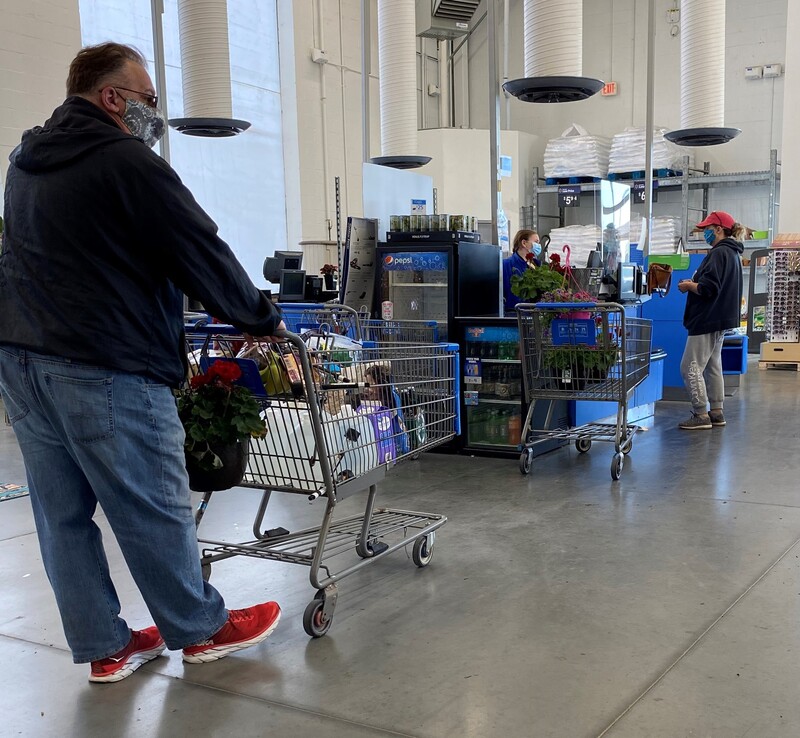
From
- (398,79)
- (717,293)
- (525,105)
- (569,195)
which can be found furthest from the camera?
(525,105)

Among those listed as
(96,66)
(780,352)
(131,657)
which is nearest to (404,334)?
(131,657)

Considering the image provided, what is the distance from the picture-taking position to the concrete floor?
2.26 m

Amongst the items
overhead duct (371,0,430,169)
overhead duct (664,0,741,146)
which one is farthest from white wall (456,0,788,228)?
overhead duct (371,0,430,169)

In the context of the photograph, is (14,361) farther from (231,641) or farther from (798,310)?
(798,310)

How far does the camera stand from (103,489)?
7.42ft

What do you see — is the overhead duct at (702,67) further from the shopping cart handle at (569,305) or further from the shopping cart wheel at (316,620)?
the shopping cart wheel at (316,620)

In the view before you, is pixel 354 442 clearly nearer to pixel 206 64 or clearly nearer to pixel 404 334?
pixel 404 334

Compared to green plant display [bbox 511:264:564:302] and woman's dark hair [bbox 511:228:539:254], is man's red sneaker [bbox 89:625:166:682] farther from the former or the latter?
woman's dark hair [bbox 511:228:539:254]

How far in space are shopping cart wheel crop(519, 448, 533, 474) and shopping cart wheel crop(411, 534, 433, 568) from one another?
170cm

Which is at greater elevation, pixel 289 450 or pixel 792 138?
pixel 792 138

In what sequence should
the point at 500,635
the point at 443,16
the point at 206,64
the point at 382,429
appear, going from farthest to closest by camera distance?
the point at 443,16, the point at 206,64, the point at 382,429, the point at 500,635

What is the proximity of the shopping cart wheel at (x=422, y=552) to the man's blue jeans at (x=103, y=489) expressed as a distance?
109 centimetres

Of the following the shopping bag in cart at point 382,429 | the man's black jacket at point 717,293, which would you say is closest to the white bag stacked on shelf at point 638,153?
the man's black jacket at point 717,293

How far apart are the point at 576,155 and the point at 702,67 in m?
5.81
